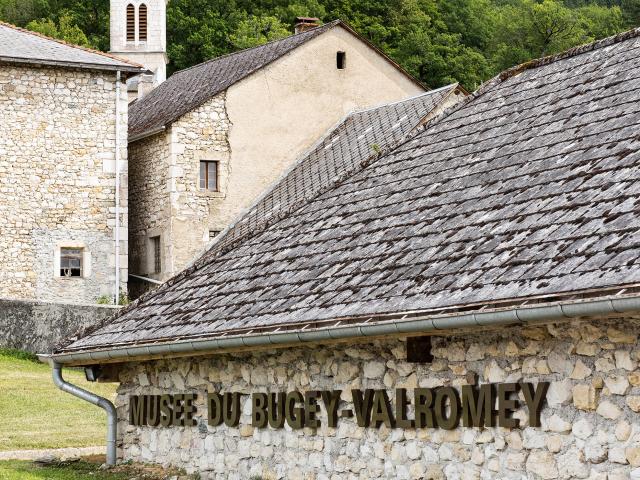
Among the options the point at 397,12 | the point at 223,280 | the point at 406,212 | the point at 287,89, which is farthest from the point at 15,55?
the point at 397,12

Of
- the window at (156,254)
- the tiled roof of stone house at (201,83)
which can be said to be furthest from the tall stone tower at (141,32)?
the window at (156,254)

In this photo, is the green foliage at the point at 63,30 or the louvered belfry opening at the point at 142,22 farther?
the green foliage at the point at 63,30

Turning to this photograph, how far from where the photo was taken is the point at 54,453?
17.2 metres

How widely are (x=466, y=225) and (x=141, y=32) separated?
4523 centimetres

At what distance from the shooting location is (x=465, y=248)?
10.8 m

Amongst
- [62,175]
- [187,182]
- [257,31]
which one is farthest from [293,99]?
[257,31]

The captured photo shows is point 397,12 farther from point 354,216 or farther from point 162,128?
point 354,216

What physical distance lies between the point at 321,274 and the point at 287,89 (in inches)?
672

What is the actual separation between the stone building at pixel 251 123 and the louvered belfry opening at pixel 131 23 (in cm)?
2617

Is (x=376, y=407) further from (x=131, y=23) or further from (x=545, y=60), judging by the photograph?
(x=131, y=23)

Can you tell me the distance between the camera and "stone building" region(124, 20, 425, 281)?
2870 centimetres

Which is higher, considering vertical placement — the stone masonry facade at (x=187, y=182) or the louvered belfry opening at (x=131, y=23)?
the louvered belfry opening at (x=131, y=23)

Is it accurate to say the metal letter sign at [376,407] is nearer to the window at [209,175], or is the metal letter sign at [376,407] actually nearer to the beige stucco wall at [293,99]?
the beige stucco wall at [293,99]

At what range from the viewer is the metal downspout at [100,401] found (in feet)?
50.5
